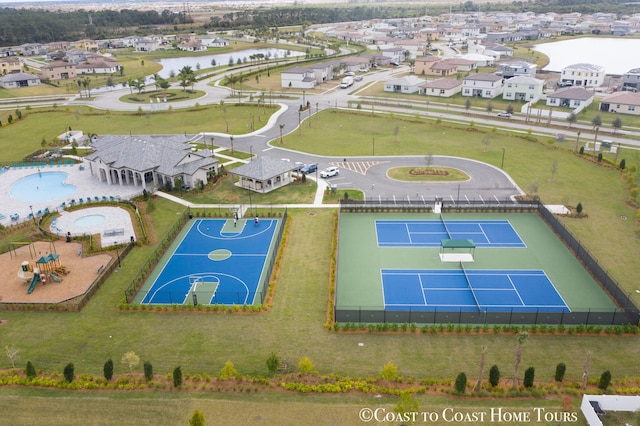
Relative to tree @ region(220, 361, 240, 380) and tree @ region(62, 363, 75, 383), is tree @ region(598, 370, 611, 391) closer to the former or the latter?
tree @ region(220, 361, 240, 380)

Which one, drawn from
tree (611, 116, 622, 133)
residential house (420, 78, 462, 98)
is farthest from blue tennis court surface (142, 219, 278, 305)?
residential house (420, 78, 462, 98)

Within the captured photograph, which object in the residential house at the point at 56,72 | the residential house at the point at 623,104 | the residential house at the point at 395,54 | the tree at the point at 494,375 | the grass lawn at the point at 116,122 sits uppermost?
the residential house at the point at 395,54

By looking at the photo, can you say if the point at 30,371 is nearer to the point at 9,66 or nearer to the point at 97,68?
the point at 97,68

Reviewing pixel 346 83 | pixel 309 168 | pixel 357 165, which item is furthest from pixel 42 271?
pixel 346 83

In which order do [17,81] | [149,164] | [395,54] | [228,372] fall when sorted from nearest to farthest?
[228,372] → [149,164] → [17,81] → [395,54]

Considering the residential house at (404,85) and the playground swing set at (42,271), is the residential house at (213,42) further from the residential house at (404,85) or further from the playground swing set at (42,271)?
the playground swing set at (42,271)

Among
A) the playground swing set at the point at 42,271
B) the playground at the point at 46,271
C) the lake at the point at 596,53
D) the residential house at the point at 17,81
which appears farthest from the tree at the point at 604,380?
the residential house at the point at 17,81
